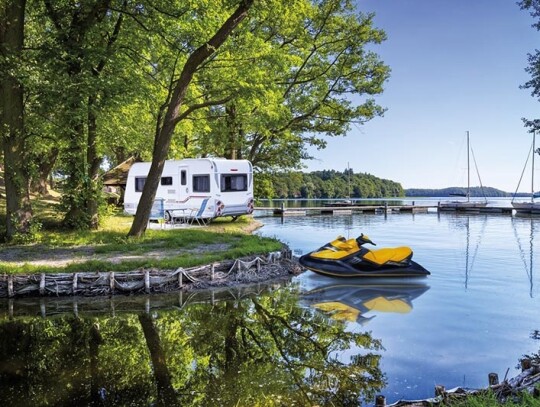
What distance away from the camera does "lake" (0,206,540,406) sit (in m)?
5.01

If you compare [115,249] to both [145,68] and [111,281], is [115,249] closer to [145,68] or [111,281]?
[111,281]

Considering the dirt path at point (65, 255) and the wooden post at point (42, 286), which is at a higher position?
the dirt path at point (65, 255)

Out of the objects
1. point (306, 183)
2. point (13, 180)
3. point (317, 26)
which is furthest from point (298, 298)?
point (306, 183)

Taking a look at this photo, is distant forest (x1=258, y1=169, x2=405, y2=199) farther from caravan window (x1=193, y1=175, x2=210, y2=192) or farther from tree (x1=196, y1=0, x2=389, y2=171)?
caravan window (x1=193, y1=175, x2=210, y2=192)

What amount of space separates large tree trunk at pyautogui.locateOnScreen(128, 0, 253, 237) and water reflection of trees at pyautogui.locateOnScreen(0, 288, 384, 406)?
6.45 m

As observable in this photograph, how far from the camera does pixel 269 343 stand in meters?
6.64

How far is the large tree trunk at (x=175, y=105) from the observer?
12977 mm

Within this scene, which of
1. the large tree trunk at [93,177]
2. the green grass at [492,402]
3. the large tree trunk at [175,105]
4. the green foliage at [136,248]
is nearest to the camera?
the green grass at [492,402]

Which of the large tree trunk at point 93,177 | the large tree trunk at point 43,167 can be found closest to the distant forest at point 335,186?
the large tree trunk at point 43,167

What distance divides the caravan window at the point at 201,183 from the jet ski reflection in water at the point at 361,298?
10.4m

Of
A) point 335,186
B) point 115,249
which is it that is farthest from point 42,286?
point 335,186

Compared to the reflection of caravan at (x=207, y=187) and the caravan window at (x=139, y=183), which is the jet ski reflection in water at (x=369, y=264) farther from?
the caravan window at (x=139, y=183)

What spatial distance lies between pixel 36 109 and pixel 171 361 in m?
11.2

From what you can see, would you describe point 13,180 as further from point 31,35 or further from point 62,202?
point 31,35
